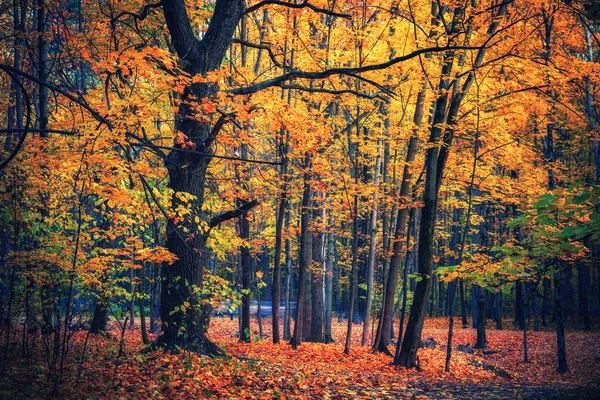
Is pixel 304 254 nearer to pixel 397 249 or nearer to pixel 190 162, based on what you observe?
pixel 397 249

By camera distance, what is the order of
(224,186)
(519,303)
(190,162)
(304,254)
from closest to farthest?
1. (190,162)
2. (224,186)
3. (304,254)
4. (519,303)

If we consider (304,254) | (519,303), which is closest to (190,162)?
(304,254)

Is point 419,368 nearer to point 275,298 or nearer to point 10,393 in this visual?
point 275,298

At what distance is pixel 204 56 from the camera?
795 centimetres

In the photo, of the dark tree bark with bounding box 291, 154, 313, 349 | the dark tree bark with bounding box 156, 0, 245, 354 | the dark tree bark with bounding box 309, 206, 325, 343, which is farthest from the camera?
the dark tree bark with bounding box 309, 206, 325, 343

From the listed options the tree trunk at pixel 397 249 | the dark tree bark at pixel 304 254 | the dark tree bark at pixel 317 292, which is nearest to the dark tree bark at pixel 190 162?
the dark tree bark at pixel 304 254

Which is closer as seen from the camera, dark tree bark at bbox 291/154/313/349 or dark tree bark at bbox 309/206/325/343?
dark tree bark at bbox 291/154/313/349

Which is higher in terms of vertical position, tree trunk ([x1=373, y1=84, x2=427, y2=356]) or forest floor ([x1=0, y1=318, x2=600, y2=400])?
tree trunk ([x1=373, y1=84, x2=427, y2=356])

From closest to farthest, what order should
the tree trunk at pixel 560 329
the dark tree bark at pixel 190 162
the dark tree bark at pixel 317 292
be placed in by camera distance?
the dark tree bark at pixel 190 162 < the tree trunk at pixel 560 329 < the dark tree bark at pixel 317 292

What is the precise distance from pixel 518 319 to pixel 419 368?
64.4 feet

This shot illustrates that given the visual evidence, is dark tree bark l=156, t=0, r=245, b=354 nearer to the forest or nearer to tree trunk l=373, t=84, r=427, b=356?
the forest

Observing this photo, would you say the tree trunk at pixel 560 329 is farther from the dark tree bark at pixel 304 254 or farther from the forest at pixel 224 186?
the dark tree bark at pixel 304 254

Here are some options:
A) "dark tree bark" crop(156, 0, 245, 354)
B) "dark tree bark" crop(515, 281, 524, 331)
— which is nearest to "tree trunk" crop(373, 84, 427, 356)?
"dark tree bark" crop(156, 0, 245, 354)

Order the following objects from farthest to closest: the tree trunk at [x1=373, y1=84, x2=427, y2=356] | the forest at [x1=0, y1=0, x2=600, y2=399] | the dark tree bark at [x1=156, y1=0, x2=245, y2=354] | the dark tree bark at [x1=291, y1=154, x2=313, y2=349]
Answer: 1. the dark tree bark at [x1=291, y1=154, x2=313, y2=349]
2. the tree trunk at [x1=373, y1=84, x2=427, y2=356]
3. the dark tree bark at [x1=156, y1=0, x2=245, y2=354]
4. the forest at [x1=0, y1=0, x2=600, y2=399]
